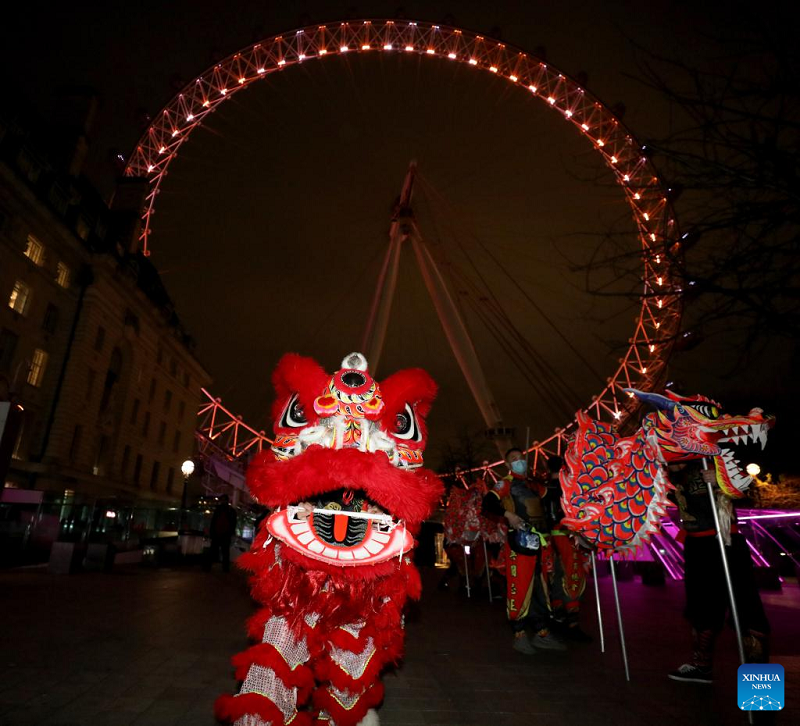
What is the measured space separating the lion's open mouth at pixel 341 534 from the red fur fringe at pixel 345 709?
27.1 inches

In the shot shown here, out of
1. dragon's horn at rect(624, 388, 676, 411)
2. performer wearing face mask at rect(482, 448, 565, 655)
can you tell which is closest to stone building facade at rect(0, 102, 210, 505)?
performer wearing face mask at rect(482, 448, 565, 655)

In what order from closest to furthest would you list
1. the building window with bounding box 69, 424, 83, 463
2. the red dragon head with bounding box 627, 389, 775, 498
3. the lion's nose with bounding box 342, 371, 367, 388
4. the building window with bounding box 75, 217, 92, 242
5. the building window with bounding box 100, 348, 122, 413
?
the lion's nose with bounding box 342, 371, 367, 388 → the red dragon head with bounding box 627, 389, 775, 498 → the building window with bounding box 69, 424, 83, 463 → the building window with bounding box 75, 217, 92, 242 → the building window with bounding box 100, 348, 122, 413

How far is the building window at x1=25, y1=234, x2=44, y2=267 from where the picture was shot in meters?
21.7

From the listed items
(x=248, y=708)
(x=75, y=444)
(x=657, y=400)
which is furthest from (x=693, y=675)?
(x=75, y=444)

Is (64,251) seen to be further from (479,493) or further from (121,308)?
(479,493)

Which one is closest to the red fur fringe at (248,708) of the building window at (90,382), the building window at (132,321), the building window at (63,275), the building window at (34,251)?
the building window at (34,251)

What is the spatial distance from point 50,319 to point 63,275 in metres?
2.07

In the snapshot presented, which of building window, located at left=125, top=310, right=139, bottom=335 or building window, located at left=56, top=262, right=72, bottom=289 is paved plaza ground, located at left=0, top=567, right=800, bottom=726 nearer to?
building window, located at left=56, top=262, right=72, bottom=289

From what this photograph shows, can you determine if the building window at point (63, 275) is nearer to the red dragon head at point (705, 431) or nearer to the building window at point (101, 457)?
the building window at point (101, 457)

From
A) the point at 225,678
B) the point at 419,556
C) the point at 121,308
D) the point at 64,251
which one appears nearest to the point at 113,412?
the point at 121,308

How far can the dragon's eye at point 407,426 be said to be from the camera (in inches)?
119

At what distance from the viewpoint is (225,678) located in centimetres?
393

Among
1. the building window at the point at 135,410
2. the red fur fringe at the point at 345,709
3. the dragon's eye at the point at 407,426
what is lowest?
the red fur fringe at the point at 345,709

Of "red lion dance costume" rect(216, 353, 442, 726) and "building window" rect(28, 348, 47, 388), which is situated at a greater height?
"building window" rect(28, 348, 47, 388)
